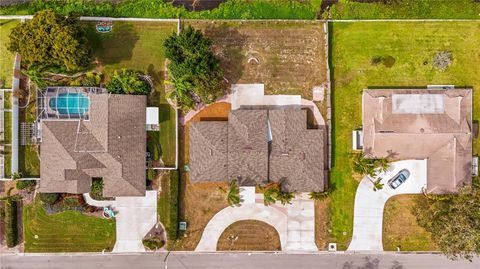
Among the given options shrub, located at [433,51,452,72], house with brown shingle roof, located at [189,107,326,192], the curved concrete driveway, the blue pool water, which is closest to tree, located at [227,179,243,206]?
house with brown shingle roof, located at [189,107,326,192]

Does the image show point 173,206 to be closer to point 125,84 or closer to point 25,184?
point 125,84

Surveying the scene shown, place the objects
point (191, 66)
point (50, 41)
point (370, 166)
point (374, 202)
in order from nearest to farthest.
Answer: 1. point (50, 41)
2. point (191, 66)
3. point (370, 166)
4. point (374, 202)

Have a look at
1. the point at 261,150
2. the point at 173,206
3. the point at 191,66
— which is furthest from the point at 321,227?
the point at 191,66

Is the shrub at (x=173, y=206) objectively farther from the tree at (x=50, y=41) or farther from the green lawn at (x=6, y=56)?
the green lawn at (x=6, y=56)

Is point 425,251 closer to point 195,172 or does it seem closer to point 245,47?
point 195,172

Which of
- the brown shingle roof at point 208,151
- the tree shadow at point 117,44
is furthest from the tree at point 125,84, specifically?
the brown shingle roof at point 208,151

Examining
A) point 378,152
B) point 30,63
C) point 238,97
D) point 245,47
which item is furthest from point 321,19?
point 30,63
